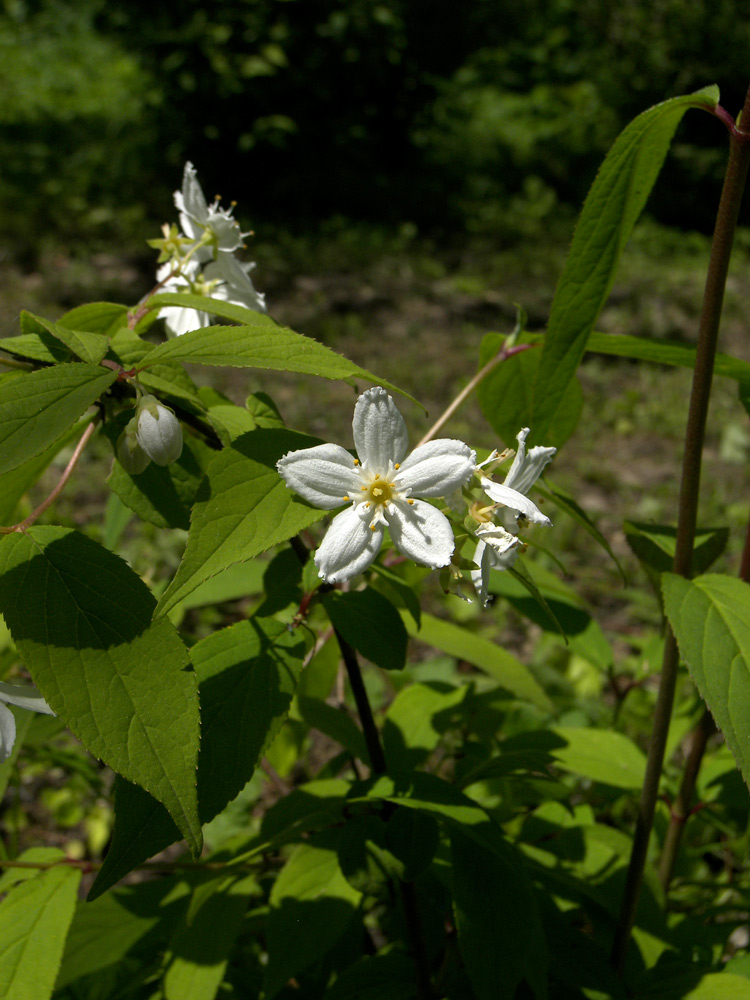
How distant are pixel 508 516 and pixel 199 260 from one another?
2.23 ft

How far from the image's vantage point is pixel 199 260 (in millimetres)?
1312

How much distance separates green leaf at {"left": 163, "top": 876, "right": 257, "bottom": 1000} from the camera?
119 centimetres

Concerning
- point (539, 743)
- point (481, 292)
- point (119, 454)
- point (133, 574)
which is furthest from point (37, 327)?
point (481, 292)

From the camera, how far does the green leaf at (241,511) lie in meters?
0.76

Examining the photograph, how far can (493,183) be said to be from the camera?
332 inches

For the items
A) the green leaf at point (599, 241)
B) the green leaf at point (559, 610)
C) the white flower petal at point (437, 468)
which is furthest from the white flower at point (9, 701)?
the green leaf at point (559, 610)

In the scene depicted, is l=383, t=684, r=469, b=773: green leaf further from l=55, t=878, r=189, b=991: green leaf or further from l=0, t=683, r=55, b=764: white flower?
l=0, t=683, r=55, b=764: white flower

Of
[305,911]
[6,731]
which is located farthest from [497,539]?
[305,911]

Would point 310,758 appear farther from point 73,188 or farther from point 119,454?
point 73,188

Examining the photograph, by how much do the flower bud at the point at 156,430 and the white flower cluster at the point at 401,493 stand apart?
0.48ft

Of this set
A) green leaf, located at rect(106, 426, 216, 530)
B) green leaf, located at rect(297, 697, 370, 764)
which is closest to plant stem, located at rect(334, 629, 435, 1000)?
green leaf, located at rect(297, 697, 370, 764)

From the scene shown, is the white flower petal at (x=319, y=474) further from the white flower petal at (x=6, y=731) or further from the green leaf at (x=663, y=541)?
the green leaf at (x=663, y=541)

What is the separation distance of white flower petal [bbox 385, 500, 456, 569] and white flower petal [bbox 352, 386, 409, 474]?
6 cm

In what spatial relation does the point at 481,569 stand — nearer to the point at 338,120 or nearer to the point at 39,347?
the point at 39,347
